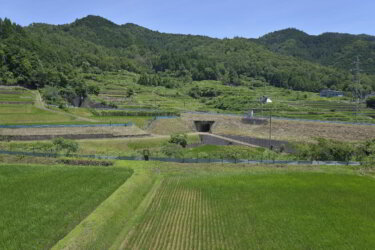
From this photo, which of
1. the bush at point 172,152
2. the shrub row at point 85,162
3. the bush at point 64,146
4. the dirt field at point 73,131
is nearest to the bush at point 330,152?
the bush at point 172,152

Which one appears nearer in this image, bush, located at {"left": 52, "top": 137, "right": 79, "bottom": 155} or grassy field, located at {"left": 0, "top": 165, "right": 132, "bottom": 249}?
grassy field, located at {"left": 0, "top": 165, "right": 132, "bottom": 249}

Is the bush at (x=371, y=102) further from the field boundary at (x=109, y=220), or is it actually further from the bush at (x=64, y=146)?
the field boundary at (x=109, y=220)

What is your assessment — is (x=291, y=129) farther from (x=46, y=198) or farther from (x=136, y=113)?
(x=46, y=198)

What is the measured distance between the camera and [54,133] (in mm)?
60469

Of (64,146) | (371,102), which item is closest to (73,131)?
(64,146)

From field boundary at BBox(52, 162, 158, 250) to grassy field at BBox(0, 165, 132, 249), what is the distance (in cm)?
79

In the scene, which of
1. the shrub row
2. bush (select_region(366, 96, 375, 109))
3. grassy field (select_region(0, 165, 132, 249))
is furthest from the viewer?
bush (select_region(366, 96, 375, 109))

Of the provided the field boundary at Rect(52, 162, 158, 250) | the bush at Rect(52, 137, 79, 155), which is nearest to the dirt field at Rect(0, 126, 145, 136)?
the bush at Rect(52, 137, 79, 155)

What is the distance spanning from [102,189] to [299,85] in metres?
177

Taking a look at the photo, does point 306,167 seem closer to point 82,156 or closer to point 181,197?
point 181,197

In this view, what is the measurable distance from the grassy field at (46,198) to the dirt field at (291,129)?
49129 mm

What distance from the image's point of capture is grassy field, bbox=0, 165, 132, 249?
1905 centimetres

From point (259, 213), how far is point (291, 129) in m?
55.6

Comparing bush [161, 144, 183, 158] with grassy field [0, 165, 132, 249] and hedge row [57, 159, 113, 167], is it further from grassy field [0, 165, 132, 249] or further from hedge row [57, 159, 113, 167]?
grassy field [0, 165, 132, 249]
